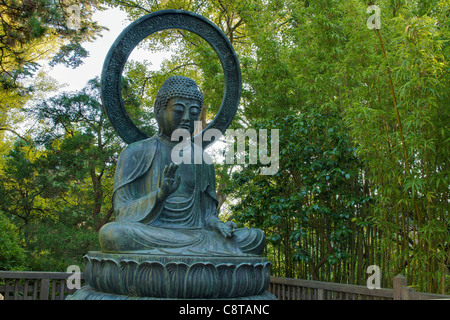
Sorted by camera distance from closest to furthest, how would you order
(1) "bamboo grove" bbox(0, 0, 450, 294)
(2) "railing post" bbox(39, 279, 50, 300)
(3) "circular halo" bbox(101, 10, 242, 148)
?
(3) "circular halo" bbox(101, 10, 242, 148) < (1) "bamboo grove" bbox(0, 0, 450, 294) < (2) "railing post" bbox(39, 279, 50, 300)

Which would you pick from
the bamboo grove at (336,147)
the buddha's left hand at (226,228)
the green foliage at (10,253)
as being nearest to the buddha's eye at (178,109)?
the buddha's left hand at (226,228)

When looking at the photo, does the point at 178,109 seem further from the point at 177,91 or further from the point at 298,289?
the point at 298,289

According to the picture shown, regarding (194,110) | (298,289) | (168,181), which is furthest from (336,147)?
(168,181)

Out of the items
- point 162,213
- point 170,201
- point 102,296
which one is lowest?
point 102,296

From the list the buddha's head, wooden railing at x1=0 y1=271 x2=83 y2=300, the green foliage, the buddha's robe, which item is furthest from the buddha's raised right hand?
the green foliage

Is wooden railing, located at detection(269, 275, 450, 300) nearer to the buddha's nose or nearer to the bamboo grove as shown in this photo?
the bamboo grove

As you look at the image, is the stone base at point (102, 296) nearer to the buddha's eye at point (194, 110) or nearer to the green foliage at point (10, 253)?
the buddha's eye at point (194, 110)

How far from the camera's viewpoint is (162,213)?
11.0 feet

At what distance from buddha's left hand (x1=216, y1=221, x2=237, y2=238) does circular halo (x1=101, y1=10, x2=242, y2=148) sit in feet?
3.14

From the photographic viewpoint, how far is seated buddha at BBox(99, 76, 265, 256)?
9.73 feet

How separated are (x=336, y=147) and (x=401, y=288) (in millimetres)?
1835

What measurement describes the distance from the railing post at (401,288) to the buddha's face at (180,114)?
2.26m

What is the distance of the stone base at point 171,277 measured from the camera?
2656mm

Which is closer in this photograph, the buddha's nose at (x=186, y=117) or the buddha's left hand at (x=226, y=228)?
the buddha's left hand at (x=226, y=228)
